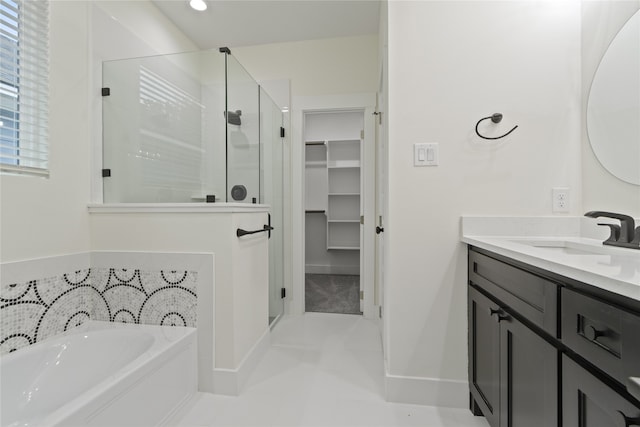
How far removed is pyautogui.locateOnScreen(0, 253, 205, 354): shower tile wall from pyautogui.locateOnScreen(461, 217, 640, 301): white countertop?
59.5 inches

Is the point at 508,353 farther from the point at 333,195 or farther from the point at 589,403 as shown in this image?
the point at 333,195

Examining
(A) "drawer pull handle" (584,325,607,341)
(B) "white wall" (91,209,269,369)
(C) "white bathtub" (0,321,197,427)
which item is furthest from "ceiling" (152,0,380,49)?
(A) "drawer pull handle" (584,325,607,341)

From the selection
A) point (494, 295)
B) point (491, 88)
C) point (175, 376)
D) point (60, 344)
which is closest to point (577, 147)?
point (491, 88)

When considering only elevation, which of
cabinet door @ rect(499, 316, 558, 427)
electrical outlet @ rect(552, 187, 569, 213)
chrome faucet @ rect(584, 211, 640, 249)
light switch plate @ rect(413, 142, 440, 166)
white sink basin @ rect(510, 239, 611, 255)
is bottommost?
cabinet door @ rect(499, 316, 558, 427)

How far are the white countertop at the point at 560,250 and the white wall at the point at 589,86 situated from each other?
0.15m

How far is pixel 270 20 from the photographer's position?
8.46ft

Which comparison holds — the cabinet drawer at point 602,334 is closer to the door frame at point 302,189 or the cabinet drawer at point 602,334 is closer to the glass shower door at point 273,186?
the glass shower door at point 273,186

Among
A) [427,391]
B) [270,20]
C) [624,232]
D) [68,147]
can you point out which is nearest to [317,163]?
[270,20]

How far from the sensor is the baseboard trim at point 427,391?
1526 mm

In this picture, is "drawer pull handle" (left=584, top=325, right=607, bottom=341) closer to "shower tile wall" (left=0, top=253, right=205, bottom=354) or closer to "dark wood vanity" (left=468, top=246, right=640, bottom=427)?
"dark wood vanity" (left=468, top=246, right=640, bottom=427)

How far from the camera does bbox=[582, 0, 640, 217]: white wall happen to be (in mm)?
1228

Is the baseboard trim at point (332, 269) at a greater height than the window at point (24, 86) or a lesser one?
lesser

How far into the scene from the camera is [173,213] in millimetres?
1662

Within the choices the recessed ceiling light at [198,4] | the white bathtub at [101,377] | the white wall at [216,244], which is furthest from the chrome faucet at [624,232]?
the recessed ceiling light at [198,4]
